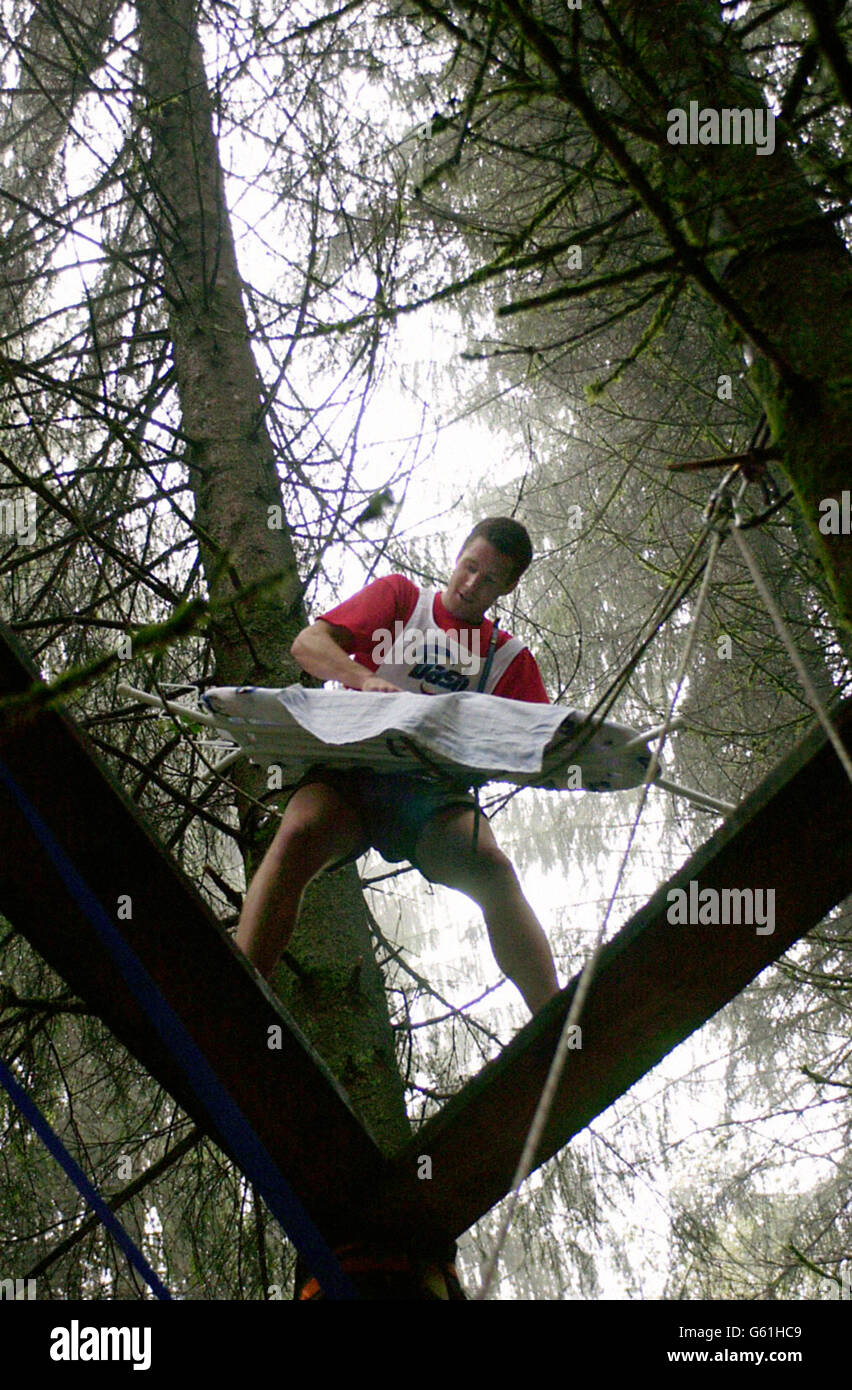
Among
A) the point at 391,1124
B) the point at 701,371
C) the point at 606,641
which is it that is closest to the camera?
the point at 391,1124

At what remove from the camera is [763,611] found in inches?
187

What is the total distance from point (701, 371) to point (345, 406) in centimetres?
271

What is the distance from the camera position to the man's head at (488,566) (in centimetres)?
285

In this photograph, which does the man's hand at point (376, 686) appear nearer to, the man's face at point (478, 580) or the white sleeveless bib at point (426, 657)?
the white sleeveless bib at point (426, 657)

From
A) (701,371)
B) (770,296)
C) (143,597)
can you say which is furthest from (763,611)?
(770,296)

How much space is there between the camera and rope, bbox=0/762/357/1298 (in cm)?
168

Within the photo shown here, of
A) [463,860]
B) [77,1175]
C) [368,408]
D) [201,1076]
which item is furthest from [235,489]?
[77,1175]

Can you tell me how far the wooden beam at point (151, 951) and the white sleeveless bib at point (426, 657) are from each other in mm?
1063

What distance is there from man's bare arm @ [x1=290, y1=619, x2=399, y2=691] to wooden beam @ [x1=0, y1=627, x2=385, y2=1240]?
2.58ft

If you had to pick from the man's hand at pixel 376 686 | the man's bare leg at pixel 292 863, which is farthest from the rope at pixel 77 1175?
the man's hand at pixel 376 686

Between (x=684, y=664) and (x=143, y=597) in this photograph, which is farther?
(x=143, y=597)

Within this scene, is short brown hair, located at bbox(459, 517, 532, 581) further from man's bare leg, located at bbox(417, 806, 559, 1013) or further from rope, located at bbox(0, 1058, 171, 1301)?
rope, located at bbox(0, 1058, 171, 1301)

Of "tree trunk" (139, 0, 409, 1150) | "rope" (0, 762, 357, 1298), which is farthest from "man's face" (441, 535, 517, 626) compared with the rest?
"rope" (0, 762, 357, 1298)

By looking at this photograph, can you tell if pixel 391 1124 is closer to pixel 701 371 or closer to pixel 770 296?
pixel 770 296
